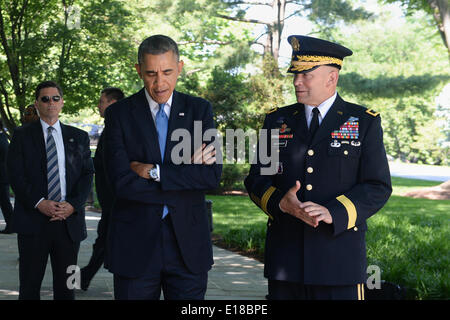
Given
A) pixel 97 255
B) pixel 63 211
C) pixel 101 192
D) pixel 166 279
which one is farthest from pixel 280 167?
pixel 97 255

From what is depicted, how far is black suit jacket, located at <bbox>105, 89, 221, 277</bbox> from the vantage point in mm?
3373

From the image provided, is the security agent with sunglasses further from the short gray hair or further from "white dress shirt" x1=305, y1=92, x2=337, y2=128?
the short gray hair

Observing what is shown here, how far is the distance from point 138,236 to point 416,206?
1512 centimetres

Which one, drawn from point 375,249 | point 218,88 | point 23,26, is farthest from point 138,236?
point 218,88

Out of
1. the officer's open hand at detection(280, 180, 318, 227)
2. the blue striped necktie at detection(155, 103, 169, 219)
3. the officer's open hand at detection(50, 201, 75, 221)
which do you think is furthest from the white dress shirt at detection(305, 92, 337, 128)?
the officer's open hand at detection(50, 201, 75, 221)

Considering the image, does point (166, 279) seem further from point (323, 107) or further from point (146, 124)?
point (323, 107)

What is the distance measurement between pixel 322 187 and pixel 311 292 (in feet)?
1.90

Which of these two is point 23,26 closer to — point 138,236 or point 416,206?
point 416,206

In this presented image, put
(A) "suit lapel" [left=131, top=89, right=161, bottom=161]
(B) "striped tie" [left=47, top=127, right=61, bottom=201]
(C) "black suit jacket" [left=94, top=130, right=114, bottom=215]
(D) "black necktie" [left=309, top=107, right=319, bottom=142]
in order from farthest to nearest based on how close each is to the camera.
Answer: (C) "black suit jacket" [left=94, top=130, right=114, bottom=215] < (B) "striped tie" [left=47, top=127, right=61, bottom=201] < (D) "black necktie" [left=309, top=107, right=319, bottom=142] < (A) "suit lapel" [left=131, top=89, right=161, bottom=161]

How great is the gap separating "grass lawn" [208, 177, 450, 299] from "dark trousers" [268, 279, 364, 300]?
3331 mm

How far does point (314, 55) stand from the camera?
11.9ft

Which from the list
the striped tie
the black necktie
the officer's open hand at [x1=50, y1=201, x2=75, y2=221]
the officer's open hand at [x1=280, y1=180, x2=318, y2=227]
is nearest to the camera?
the officer's open hand at [x1=280, y1=180, x2=318, y2=227]

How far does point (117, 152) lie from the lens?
11.4 ft
